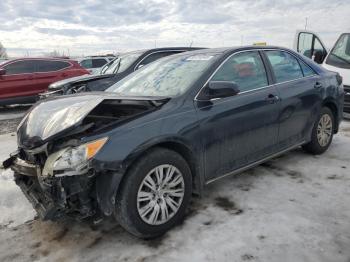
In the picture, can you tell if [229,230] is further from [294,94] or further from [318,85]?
[318,85]

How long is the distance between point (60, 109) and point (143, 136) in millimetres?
887

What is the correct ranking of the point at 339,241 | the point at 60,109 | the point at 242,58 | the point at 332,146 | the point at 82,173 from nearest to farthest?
the point at 82,173 → the point at 339,241 → the point at 60,109 → the point at 242,58 → the point at 332,146

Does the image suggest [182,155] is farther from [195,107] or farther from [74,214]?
[74,214]

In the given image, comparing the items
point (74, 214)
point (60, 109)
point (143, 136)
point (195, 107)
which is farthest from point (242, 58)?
point (74, 214)

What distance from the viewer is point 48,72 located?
1144cm

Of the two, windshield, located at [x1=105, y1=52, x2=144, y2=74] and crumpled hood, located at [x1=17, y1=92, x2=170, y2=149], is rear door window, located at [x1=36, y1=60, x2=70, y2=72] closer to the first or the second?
windshield, located at [x1=105, y1=52, x2=144, y2=74]

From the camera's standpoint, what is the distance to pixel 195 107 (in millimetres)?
3387

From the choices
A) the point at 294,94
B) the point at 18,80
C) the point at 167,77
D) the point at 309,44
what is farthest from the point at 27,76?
the point at 294,94

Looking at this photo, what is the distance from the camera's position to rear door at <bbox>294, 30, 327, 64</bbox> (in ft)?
28.5

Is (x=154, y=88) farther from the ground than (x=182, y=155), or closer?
farther from the ground

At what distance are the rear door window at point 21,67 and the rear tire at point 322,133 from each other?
354 inches

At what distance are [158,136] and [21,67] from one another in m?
9.47

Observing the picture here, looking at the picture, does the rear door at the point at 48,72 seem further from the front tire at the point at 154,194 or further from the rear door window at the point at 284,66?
the front tire at the point at 154,194

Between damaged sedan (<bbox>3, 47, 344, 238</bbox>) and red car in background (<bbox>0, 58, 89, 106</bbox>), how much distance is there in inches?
299
